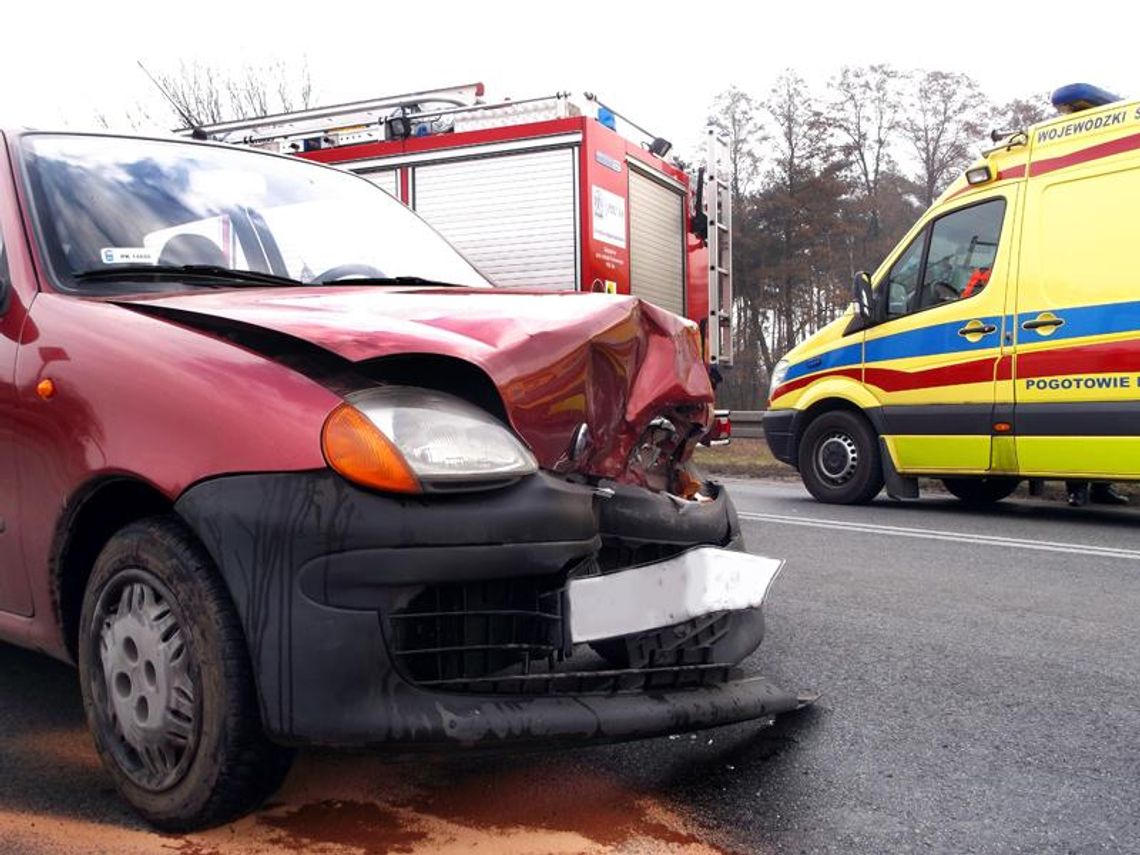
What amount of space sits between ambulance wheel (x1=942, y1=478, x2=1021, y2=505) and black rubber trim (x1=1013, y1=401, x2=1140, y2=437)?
1.47 m

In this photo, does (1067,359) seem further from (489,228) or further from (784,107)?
(784,107)

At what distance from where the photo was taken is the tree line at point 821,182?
106 ft

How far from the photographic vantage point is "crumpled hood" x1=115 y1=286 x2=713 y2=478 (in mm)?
2422

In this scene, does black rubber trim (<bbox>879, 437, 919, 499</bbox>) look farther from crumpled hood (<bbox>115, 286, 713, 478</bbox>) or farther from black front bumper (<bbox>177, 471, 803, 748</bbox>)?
black front bumper (<bbox>177, 471, 803, 748</bbox>)

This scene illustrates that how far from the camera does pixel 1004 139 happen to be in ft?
27.0

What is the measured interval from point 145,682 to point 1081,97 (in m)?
7.68

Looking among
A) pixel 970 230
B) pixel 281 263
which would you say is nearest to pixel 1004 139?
pixel 970 230

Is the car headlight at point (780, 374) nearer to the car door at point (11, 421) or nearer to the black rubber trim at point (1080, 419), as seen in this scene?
the black rubber trim at point (1080, 419)

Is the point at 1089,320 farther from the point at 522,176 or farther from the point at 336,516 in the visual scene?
the point at 336,516

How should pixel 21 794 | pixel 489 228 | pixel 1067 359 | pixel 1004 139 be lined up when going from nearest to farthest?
pixel 21 794, pixel 1067 359, pixel 1004 139, pixel 489 228

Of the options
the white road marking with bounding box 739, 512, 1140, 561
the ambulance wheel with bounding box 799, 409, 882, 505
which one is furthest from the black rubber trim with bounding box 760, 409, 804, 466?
the white road marking with bounding box 739, 512, 1140, 561

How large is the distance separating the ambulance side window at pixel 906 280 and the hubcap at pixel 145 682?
23.8 feet

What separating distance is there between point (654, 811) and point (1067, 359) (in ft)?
19.9

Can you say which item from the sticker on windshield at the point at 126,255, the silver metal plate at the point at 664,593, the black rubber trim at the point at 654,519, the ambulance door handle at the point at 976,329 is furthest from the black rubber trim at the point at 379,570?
the ambulance door handle at the point at 976,329
